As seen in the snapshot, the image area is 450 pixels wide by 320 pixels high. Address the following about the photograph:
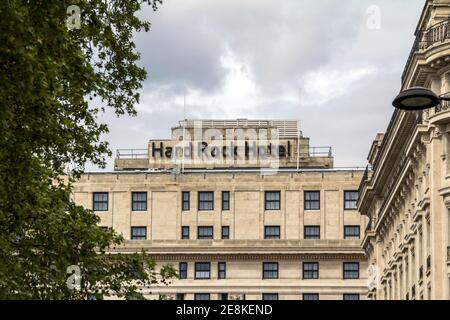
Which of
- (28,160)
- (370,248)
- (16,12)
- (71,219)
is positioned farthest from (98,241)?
(370,248)

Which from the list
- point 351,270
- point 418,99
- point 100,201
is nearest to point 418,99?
point 418,99

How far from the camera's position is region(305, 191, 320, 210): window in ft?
381

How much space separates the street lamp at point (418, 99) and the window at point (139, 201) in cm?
9544

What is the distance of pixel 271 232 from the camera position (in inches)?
4594

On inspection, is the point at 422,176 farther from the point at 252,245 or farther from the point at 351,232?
the point at 252,245

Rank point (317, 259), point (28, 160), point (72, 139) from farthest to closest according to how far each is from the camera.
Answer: point (317, 259)
point (72, 139)
point (28, 160)

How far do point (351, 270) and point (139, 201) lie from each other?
19.6 m

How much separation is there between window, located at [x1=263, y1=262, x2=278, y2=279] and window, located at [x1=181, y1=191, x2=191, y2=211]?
8.58 metres

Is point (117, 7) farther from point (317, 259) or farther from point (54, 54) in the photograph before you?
point (317, 259)

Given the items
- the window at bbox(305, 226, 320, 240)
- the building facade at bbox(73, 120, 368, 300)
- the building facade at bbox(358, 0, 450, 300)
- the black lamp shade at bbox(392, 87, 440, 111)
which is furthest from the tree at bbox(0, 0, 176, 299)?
the window at bbox(305, 226, 320, 240)

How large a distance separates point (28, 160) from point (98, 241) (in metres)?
5.40

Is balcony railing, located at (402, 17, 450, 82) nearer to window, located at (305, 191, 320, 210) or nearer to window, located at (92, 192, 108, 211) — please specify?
window, located at (305, 191, 320, 210)

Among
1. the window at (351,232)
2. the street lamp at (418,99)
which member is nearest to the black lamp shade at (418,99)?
the street lamp at (418,99)

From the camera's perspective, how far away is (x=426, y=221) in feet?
202
